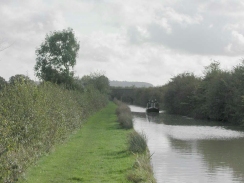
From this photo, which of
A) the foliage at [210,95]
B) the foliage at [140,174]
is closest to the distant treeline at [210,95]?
the foliage at [210,95]

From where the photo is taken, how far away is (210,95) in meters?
54.1

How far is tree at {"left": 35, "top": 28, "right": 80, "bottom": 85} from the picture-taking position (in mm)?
63594

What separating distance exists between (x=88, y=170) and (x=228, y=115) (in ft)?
122

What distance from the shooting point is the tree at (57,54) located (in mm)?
63594

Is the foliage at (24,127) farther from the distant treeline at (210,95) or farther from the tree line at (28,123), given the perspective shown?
the distant treeline at (210,95)

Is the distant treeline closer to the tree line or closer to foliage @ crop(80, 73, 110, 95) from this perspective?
the tree line

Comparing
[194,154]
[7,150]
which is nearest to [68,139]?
[194,154]

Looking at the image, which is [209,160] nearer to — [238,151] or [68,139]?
[238,151]

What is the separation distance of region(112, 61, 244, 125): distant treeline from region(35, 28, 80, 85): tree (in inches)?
693

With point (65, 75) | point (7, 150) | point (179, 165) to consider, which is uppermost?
point (65, 75)

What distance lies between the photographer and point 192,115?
64812mm

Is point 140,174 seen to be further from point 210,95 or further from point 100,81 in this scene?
point 100,81

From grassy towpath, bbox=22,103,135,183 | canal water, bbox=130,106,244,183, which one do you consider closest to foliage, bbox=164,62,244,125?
canal water, bbox=130,106,244,183

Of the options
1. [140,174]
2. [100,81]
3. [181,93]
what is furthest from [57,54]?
[140,174]
